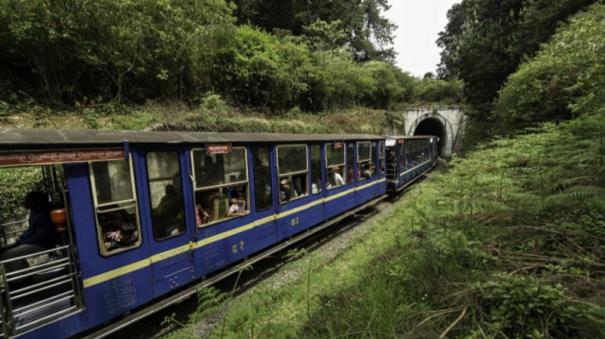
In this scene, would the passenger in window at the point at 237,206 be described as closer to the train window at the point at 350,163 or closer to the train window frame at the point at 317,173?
the train window frame at the point at 317,173

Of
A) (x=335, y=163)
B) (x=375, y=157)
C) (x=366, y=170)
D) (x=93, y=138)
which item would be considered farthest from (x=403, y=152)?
(x=93, y=138)

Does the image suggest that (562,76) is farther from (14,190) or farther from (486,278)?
(14,190)

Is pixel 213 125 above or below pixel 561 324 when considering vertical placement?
above

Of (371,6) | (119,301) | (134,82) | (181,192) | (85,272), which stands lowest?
(119,301)

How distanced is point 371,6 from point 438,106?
21.7m

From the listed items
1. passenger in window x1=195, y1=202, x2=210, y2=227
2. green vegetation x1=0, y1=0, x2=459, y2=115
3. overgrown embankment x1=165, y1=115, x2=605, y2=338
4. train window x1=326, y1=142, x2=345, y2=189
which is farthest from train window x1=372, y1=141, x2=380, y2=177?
green vegetation x1=0, y1=0, x2=459, y2=115

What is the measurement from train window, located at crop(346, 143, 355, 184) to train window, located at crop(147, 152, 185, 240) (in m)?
5.99

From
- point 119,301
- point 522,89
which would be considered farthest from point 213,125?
point 522,89

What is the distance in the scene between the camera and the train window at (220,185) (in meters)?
4.80

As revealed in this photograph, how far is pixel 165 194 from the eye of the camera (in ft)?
14.2

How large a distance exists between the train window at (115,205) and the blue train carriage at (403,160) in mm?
10721

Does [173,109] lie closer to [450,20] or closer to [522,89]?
[522,89]

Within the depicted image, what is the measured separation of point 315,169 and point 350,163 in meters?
2.15

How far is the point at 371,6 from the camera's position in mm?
42281
